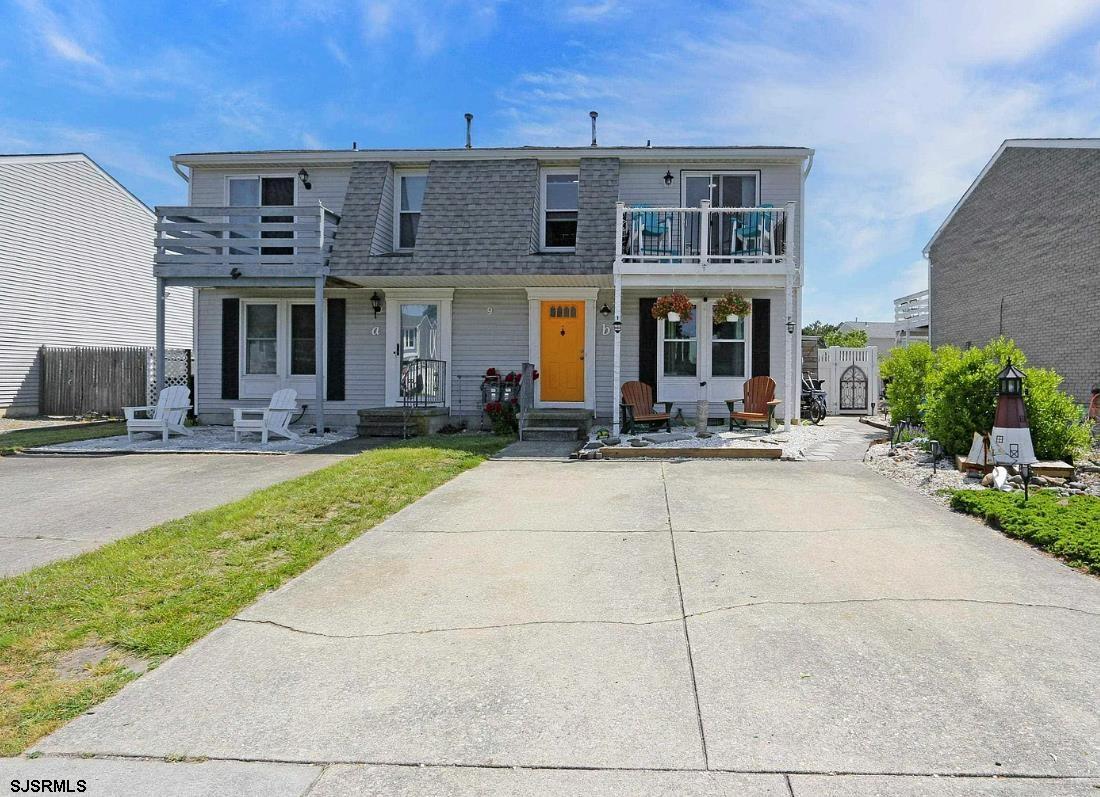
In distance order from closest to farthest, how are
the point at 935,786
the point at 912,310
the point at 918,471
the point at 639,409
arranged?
the point at 935,786 → the point at 918,471 → the point at 639,409 → the point at 912,310

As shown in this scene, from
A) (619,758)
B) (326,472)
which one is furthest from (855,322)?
(619,758)

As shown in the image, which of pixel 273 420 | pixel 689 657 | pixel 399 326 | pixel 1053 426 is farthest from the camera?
pixel 399 326

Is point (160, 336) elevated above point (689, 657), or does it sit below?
above

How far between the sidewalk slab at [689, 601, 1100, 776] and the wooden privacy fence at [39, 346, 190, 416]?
58.9ft

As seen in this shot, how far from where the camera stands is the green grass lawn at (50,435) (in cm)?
1116

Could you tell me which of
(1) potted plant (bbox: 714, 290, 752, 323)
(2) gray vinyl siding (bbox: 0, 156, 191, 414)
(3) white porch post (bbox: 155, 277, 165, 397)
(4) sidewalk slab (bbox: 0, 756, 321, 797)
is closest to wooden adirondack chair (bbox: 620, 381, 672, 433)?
(1) potted plant (bbox: 714, 290, 752, 323)

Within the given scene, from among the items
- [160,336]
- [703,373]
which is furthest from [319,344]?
[703,373]

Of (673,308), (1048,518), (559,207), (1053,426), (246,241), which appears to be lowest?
(1048,518)

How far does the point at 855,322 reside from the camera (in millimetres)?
48969

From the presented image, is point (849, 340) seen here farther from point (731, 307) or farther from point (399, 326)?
point (399, 326)

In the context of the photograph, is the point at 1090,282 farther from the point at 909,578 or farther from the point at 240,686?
the point at 240,686

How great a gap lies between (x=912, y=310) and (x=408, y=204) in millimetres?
18582

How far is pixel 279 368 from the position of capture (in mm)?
14367

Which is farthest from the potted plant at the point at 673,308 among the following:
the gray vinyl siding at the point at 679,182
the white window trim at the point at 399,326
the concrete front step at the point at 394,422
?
the concrete front step at the point at 394,422
